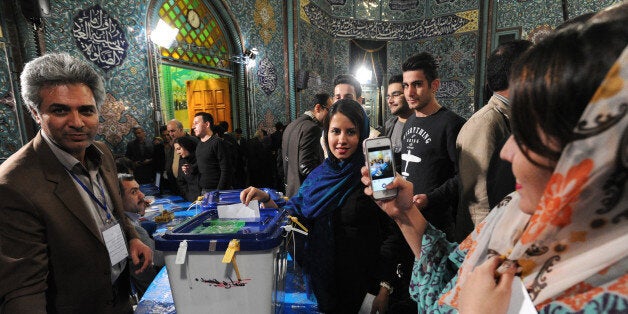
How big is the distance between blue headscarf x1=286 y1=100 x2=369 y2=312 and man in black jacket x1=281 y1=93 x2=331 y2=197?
4.15ft

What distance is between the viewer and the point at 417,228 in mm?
842

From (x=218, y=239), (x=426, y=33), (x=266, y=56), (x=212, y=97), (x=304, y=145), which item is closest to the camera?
(x=218, y=239)

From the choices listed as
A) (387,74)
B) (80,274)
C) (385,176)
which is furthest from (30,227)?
(387,74)

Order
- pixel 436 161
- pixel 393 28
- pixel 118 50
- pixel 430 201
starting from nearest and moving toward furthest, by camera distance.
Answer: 1. pixel 430 201
2. pixel 436 161
3. pixel 118 50
4. pixel 393 28

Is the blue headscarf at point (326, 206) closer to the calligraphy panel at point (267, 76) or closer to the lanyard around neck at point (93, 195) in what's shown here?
the lanyard around neck at point (93, 195)

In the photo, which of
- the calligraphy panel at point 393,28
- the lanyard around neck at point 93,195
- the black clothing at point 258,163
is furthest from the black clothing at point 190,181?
the calligraphy panel at point 393,28

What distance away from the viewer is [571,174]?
1.21ft

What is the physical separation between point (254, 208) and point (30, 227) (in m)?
0.70

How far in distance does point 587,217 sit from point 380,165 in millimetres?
574

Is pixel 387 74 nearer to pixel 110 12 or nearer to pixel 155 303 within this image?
pixel 110 12

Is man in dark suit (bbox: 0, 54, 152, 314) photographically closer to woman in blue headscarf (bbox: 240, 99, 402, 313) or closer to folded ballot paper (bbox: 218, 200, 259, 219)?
folded ballot paper (bbox: 218, 200, 259, 219)

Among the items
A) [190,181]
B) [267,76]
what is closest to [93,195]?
[190,181]

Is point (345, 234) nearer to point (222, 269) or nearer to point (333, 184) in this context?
point (333, 184)

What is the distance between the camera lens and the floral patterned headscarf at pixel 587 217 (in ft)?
1.12
